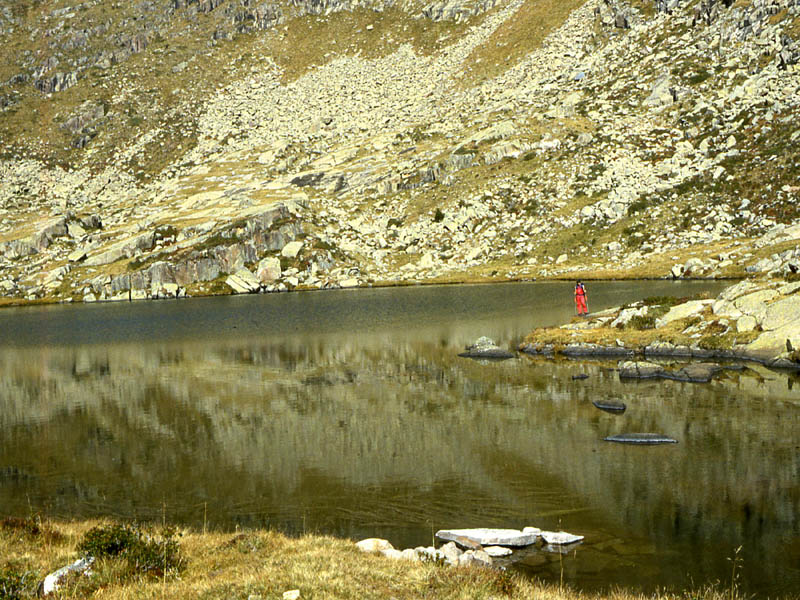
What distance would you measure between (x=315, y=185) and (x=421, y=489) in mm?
118666

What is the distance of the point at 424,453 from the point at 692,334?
23.5 m

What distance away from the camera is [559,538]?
16000 mm

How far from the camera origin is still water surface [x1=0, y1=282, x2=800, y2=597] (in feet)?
54.6

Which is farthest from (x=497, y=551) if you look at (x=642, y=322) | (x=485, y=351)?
(x=642, y=322)

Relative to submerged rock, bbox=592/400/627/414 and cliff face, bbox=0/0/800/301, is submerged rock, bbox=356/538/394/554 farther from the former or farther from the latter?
cliff face, bbox=0/0/800/301

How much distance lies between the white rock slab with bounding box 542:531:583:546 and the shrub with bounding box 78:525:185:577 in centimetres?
852

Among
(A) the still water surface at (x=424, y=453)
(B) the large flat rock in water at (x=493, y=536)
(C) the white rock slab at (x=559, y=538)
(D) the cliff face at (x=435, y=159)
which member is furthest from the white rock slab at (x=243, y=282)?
(C) the white rock slab at (x=559, y=538)

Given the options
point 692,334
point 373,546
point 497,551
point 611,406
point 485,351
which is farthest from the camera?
point 485,351

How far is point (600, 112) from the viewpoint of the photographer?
418ft

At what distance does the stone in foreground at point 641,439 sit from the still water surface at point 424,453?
60cm

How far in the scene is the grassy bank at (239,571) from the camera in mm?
11078

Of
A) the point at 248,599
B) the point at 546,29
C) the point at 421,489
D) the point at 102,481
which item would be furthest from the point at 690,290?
the point at 546,29

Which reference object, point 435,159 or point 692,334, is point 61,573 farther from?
point 435,159

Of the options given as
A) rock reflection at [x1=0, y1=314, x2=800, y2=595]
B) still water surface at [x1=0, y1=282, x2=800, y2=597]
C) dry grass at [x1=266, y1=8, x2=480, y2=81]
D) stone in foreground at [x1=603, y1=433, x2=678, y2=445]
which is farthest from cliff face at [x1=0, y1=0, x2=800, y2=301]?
stone in foreground at [x1=603, y1=433, x2=678, y2=445]
